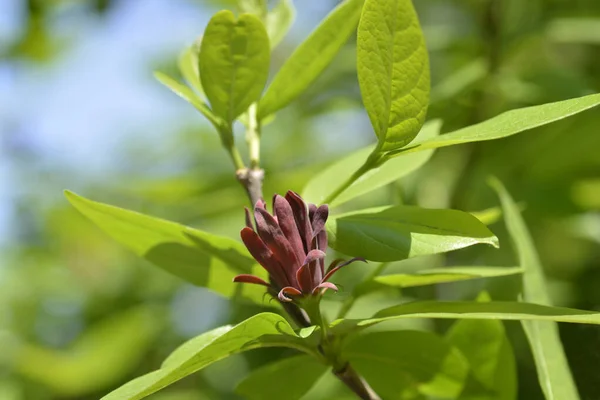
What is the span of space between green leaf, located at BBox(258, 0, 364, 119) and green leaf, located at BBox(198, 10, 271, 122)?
0.04 m

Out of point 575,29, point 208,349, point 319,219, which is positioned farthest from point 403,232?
point 575,29

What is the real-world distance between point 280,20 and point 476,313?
1.58 ft

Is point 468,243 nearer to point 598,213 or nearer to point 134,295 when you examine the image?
point 598,213

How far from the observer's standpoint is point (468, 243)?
0.57 metres

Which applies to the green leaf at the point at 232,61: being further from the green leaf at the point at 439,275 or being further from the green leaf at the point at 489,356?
the green leaf at the point at 489,356

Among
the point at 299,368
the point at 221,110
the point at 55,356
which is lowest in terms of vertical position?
the point at 55,356

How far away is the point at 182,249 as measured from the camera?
718 mm

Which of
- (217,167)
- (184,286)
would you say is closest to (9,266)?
(184,286)

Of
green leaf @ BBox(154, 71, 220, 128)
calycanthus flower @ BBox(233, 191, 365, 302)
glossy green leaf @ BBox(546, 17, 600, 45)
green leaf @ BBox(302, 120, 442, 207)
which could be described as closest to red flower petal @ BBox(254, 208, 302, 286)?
calycanthus flower @ BBox(233, 191, 365, 302)

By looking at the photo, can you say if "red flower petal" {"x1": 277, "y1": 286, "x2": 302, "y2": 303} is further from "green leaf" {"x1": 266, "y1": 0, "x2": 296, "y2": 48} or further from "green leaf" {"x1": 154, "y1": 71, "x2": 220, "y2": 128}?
"green leaf" {"x1": 266, "y1": 0, "x2": 296, "y2": 48}

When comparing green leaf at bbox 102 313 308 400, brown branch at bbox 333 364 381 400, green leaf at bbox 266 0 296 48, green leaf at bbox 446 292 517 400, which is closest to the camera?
green leaf at bbox 102 313 308 400

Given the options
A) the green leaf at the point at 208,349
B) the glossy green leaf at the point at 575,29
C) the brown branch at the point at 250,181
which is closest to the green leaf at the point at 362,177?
the brown branch at the point at 250,181

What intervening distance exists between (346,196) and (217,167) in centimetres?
100

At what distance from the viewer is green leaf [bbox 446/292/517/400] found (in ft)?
2.53
